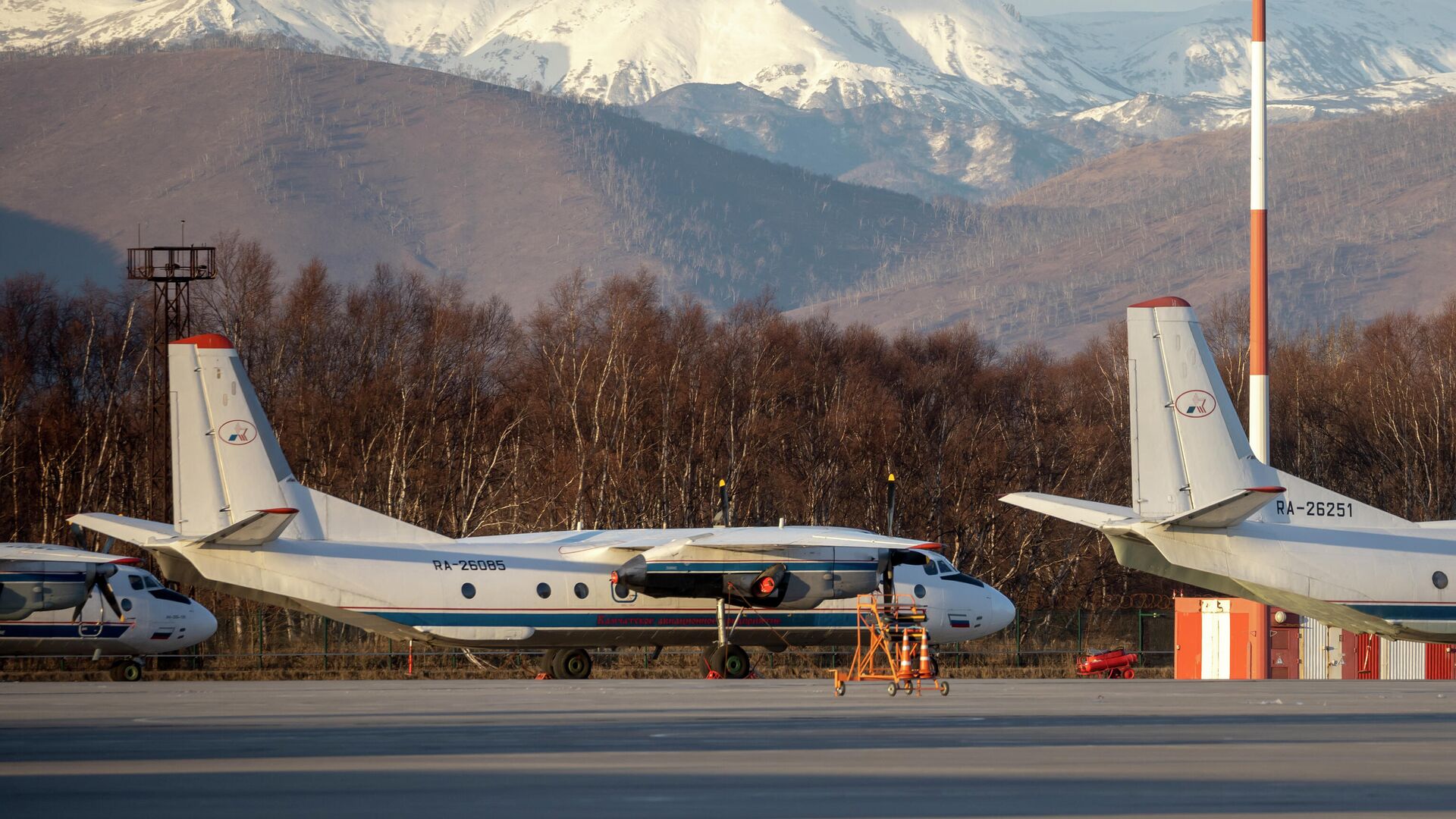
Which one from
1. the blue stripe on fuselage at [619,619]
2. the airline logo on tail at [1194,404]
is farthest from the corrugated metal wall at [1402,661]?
the airline logo on tail at [1194,404]

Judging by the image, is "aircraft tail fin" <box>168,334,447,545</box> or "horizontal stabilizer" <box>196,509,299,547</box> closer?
"horizontal stabilizer" <box>196,509,299,547</box>

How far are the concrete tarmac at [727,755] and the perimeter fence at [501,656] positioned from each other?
11.6 meters

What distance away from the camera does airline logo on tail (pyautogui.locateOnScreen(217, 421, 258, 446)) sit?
107 ft

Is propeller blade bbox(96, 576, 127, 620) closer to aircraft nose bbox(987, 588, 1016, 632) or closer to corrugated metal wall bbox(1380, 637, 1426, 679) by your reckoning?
aircraft nose bbox(987, 588, 1016, 632)

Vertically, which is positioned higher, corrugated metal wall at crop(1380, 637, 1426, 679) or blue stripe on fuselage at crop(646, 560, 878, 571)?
blue stripe on fuselage at crop(646, 560, 878, 571)

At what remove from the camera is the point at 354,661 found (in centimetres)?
4269

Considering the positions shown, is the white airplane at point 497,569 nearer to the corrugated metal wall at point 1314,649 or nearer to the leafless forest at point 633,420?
the corrugated metal wall at point 1314,649

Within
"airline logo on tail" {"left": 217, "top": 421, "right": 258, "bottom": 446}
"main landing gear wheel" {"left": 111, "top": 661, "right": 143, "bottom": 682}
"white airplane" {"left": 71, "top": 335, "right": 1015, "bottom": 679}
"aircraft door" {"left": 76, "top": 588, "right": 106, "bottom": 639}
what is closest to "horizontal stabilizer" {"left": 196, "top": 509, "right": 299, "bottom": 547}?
"white airplane" {"left": 71, "top": 335, "right": 1015, "bottom": 679}

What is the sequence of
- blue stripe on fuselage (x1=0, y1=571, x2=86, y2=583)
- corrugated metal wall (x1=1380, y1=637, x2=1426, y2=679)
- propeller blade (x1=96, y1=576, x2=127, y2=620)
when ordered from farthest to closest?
corrugated metal wall (x1=1380, y1=637, x2=1426, y2=679), propeller blade (x1=96, y1=576, x2=127, y2=620), blue stripe on fuselage (x1=0, y1=571, x2=86, y2=583)

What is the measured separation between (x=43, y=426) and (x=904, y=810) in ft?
182

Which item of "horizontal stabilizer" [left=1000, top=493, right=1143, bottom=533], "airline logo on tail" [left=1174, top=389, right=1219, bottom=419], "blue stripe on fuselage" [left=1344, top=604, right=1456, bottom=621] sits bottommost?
"blue stripe on fuselage" [left=1344, top=604, right=1456, bottom=621]

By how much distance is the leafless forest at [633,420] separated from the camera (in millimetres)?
62438

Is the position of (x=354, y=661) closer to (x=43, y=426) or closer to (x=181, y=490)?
(x=181, y=490)

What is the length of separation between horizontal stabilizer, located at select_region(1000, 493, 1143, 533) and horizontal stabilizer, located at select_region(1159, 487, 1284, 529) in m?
0.83
